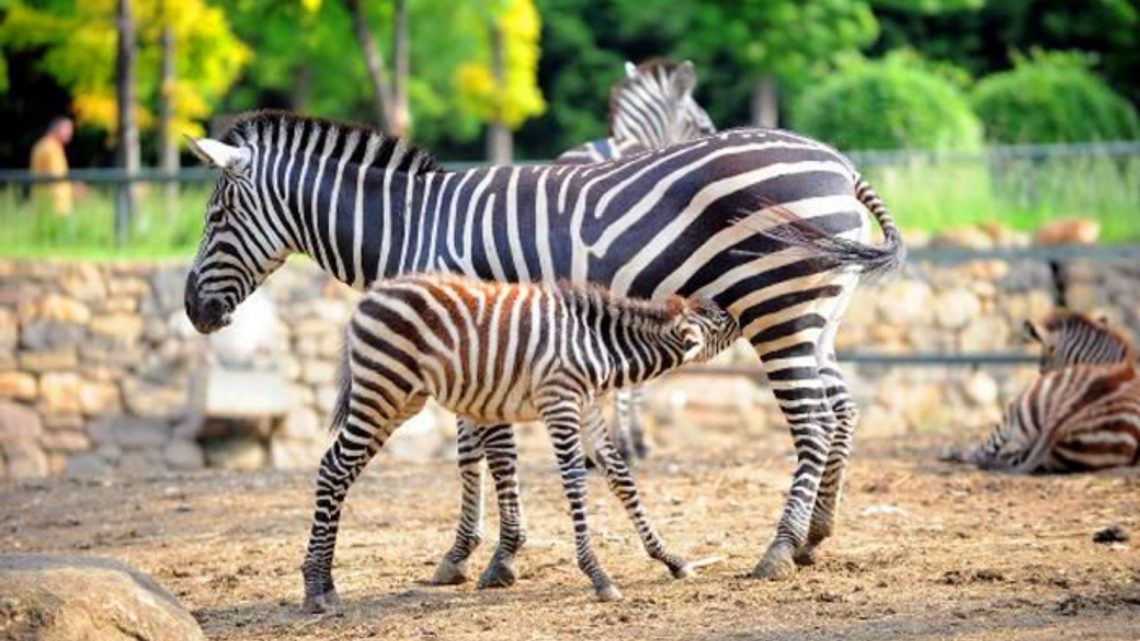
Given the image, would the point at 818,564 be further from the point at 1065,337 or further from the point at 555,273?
the point at 1065,337

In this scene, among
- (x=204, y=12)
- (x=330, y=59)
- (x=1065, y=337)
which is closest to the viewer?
(x=1065, y=337)

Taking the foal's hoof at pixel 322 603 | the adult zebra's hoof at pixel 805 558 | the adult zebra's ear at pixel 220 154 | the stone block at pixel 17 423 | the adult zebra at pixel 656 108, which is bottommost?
the stone block at pixel 17 423

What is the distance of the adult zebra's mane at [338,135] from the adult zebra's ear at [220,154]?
0.11 m

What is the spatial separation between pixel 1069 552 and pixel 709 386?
9.37 metres

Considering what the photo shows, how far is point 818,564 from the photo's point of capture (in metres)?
9.06

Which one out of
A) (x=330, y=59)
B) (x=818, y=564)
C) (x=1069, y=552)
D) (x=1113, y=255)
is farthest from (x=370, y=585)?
(x=330, y=59)

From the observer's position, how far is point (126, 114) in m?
21.0

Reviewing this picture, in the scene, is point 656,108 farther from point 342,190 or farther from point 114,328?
point 114,328

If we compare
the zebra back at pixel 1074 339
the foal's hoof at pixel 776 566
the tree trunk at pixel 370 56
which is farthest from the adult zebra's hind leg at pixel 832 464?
the tree trunk at pixel 370 56

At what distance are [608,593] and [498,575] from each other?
71 centimetres

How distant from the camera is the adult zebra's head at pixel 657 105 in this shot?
47.2ft

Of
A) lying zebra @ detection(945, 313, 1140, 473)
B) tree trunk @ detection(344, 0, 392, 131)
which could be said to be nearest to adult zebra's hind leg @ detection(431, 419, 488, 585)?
lying zebra @ detection(945, 313, 1140, 473)

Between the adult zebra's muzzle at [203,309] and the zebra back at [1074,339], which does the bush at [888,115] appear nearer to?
the zebra back at [1074,339]

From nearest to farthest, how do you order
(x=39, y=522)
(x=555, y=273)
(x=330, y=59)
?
(x=555, y=273) → (x=39, y=522) → (x=330, y=59)
